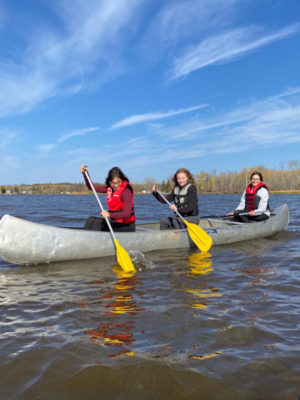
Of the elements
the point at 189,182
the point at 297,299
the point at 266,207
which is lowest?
the point at 297,299

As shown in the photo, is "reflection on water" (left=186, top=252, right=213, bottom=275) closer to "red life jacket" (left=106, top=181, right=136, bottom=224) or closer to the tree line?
"red life jacket" (left=106, top=181, right=136, bottom=224)

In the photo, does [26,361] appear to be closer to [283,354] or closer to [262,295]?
[283,354]

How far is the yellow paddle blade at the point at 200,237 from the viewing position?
6.29 meters

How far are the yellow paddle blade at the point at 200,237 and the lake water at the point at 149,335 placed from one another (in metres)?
1.48

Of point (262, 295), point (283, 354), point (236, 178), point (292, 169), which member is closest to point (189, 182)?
point (262, 295)

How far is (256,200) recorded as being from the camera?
8.26 m

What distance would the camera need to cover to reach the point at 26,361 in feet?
7.41

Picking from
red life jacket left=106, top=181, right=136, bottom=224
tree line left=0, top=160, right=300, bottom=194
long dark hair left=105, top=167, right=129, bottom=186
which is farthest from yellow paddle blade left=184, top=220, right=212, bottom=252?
tree line left=0, top=160, right=300, bottom=194

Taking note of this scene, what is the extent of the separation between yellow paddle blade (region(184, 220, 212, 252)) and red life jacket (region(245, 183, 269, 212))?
8.29 feet

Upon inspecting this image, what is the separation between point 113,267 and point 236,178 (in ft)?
333

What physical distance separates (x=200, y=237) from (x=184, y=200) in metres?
0.95

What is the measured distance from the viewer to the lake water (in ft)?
6.56

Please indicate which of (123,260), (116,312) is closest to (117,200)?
(123,260)

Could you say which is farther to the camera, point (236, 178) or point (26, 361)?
point (236, 178)
